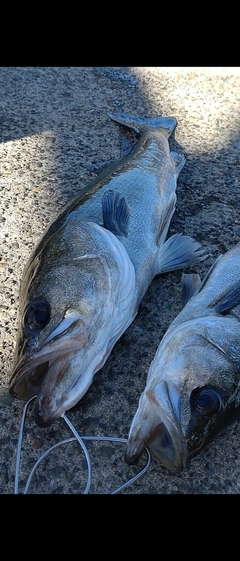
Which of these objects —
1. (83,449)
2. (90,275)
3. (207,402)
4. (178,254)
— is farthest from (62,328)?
(178,254)

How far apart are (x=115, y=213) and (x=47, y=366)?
95 centimetres

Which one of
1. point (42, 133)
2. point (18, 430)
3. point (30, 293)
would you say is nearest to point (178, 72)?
point (42, 133)

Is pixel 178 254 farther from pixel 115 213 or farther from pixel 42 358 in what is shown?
pixel 42 358

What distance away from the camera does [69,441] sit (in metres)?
2.31

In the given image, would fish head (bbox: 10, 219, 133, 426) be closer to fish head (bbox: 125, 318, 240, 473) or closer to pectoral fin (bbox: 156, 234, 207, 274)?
fish head (bbox: 125, 318, 240, 473)

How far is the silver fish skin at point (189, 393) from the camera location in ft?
6.68

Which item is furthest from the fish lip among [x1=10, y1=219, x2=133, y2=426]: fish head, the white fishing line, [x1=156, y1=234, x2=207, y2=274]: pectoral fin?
[x1=156, y1=234, x2=207, y2=274]: pectoral fin

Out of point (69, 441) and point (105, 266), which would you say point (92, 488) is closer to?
point (69, 441)

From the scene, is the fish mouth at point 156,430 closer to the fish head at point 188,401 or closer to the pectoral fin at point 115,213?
the fish head at point 188,401

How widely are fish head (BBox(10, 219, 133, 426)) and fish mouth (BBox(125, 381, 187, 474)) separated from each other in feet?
0.99

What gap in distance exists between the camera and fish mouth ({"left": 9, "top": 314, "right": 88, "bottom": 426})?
213cm

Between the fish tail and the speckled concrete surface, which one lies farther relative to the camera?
the fish tail

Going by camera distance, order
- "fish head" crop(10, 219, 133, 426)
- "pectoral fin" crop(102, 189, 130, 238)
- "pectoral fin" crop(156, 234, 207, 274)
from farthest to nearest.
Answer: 1. "pectoral fin" crop(156, 234, 207, 274)
2. "pectoral fin" crop(102, 189, 130, 238)
3. "fish head" crop(10, 219, 133, 426)

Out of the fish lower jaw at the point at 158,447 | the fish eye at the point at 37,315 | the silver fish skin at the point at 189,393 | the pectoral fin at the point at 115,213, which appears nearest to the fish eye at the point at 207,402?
the silver fish skin at the point at 189,393
